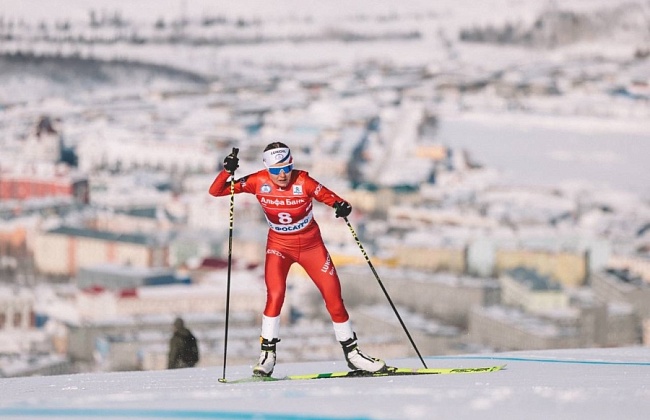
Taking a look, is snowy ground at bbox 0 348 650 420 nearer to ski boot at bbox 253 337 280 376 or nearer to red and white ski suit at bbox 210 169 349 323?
ski boot at bbox 253 337 280 376

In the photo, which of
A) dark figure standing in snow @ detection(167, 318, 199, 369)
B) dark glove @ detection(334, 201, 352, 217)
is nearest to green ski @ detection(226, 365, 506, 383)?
dark glove @ detection(334, 201, 352, 217)

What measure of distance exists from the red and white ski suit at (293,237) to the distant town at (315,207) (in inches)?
372

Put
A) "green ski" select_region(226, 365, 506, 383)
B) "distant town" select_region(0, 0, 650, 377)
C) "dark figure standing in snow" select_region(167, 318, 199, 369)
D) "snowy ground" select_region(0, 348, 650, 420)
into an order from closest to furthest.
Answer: "snowy ground" select_region(0, 348, 650, 420) → "green ski" select_region(226, 365, 506, 383) → "dark figure standing in snow" select_region(167, 318, 199, 369) → "distant town" select_region(0, 0, 650, 377)

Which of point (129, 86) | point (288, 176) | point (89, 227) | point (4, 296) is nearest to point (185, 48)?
point (129, 86)

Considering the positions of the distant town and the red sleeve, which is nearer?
the red sleeve

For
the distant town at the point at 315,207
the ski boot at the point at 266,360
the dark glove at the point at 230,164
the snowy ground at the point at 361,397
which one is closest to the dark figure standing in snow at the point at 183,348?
the snowy ground at the point at 361,397

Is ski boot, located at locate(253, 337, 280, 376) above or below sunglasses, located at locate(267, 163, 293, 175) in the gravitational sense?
below

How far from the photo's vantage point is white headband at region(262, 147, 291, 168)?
9.75 ft

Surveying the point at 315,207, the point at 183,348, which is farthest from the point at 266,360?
the point at 315,207

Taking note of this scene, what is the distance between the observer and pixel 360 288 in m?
18.8

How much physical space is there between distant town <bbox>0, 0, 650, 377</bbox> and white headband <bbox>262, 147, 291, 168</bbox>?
954 centimetres

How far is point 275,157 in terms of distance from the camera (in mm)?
2977

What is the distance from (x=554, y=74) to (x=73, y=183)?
1009cm

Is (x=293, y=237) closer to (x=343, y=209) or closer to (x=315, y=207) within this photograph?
(x=343, y=209)
